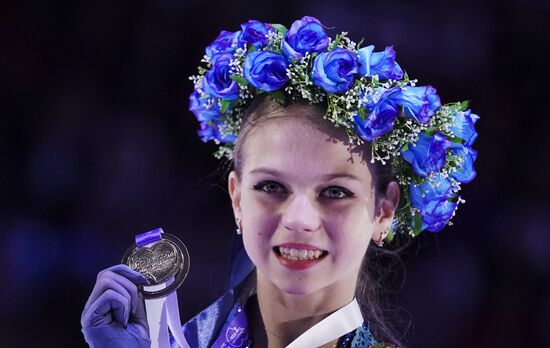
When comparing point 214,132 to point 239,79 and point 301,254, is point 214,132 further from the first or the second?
point 301,254

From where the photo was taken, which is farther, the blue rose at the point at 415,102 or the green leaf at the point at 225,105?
the green leaf at the point at 225,105

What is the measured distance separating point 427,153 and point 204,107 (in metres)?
0.79

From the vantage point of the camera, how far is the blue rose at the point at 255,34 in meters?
2.85

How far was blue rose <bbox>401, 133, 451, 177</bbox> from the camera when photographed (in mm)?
2783

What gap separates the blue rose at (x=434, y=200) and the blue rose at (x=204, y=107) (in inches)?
27.4

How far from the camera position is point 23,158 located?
156 inches

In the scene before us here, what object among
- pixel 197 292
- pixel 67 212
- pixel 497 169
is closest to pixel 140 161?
pixel 67 212

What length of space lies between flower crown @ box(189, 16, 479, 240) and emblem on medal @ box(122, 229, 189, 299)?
20.2 inches

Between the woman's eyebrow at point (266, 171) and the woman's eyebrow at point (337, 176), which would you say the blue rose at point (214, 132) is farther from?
the woman's eyebrow at point (337, 176)

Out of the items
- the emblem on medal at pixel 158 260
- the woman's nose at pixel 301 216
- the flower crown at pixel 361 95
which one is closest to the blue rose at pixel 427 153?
the flower crown at pixel 361 95

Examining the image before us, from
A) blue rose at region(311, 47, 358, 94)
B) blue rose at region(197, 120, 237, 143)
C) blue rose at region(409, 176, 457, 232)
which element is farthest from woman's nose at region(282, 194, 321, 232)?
blue rose at region(197, 120, 237, 143)

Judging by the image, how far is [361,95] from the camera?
272cm

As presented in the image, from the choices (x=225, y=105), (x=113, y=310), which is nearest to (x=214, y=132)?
(x=225, y=105)

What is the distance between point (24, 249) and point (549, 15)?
2.57m
